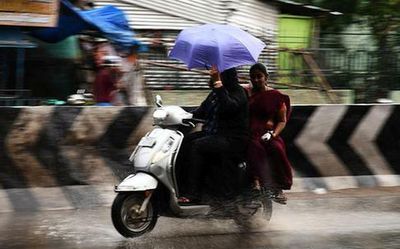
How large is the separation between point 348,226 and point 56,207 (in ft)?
10.7

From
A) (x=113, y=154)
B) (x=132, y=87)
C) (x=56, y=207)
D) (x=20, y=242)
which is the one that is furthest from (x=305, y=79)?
(x=20, y=242)

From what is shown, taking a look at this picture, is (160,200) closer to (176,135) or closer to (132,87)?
(176,135)

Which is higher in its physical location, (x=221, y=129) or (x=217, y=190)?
(x=221, y=129)

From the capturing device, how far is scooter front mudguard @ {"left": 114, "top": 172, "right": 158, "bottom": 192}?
6.09 m

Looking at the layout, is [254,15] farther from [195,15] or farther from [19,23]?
[19,23]

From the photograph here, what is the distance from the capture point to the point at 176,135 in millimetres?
6488

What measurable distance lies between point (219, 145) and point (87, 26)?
444 cm

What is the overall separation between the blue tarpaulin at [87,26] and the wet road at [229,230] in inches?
137

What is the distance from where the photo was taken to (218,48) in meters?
6.29

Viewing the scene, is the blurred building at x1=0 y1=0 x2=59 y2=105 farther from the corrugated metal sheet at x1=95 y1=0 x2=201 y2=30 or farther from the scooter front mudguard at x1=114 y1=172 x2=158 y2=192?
the corrugated metal sheet at x1=95 y1=0 x2=201 y2=30

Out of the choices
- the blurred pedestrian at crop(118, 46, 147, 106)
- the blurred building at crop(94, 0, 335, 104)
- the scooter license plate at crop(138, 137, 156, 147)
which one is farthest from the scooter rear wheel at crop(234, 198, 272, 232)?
the blurred building at crop(94, 0, 335, 104)

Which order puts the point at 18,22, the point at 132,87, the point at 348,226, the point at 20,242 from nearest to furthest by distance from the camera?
the point at 20,242 < the point at 348,226 < the point at 18,22 < the point at 132,87

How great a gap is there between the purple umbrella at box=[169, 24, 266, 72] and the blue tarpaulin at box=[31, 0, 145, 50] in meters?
3.92

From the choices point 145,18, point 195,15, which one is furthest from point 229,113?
point 195,15
